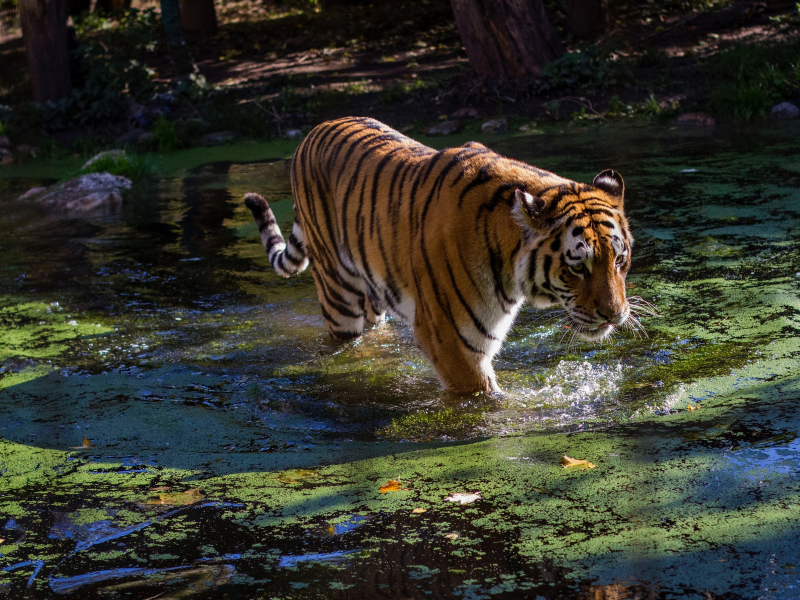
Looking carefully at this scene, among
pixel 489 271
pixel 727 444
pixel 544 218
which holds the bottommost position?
pixel 727 444

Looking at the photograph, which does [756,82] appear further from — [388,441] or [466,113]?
[388,441]

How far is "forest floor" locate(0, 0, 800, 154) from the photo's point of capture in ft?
34.7

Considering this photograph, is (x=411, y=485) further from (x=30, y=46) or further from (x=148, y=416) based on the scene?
(x=30, y=46)

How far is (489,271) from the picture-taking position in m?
3.08

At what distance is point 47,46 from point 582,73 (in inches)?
320

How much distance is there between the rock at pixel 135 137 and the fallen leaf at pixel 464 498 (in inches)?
415

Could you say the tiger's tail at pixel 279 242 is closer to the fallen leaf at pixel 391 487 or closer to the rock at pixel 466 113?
the fallen leaf at pixel 391 487

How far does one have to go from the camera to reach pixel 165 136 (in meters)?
11.7

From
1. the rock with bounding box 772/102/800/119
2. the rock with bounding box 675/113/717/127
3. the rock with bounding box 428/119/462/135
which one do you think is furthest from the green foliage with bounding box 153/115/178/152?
the rock with bounding box 772/102/800/119

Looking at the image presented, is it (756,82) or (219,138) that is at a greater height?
(219,138)

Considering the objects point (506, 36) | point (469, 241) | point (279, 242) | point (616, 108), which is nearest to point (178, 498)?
point (469, 241)

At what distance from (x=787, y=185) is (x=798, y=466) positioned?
4.72m

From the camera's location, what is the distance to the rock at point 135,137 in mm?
11930

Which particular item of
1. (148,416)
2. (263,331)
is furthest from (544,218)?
(263,331)
